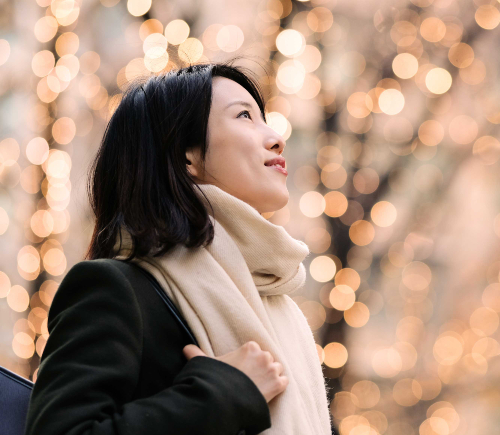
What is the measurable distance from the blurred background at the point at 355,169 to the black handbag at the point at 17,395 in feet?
5.27

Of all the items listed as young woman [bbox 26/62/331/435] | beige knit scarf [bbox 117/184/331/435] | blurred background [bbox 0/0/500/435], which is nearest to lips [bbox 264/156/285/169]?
young woman [bbox 26/62/331/435]

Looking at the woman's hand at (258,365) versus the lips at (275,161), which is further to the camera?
the lips at (275,161)

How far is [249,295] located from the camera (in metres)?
0.82

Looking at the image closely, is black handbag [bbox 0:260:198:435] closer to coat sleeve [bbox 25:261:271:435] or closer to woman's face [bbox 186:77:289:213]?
coat sleeve [bbox 25:261:271:435]

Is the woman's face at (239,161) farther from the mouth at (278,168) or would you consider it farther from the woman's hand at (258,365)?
the woman's hand at (258,365)

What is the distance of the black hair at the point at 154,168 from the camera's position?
0.80m

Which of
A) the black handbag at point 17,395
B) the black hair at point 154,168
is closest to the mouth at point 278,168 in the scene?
the black hair at point 154,168

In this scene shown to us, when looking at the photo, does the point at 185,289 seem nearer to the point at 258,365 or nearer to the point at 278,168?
Result: the point at 258,365

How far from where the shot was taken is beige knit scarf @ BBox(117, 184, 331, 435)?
75 centimetres

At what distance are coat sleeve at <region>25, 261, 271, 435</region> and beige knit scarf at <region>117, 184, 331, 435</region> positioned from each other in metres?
0.08

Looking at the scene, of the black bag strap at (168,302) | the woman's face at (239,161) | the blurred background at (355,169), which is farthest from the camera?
the blurred background at (355,169)

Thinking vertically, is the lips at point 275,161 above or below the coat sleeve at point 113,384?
above

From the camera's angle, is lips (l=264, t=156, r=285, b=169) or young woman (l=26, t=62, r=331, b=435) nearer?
young woman (l=26, t=62, r=331, b=435)

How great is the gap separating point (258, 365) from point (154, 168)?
1.20 ft
